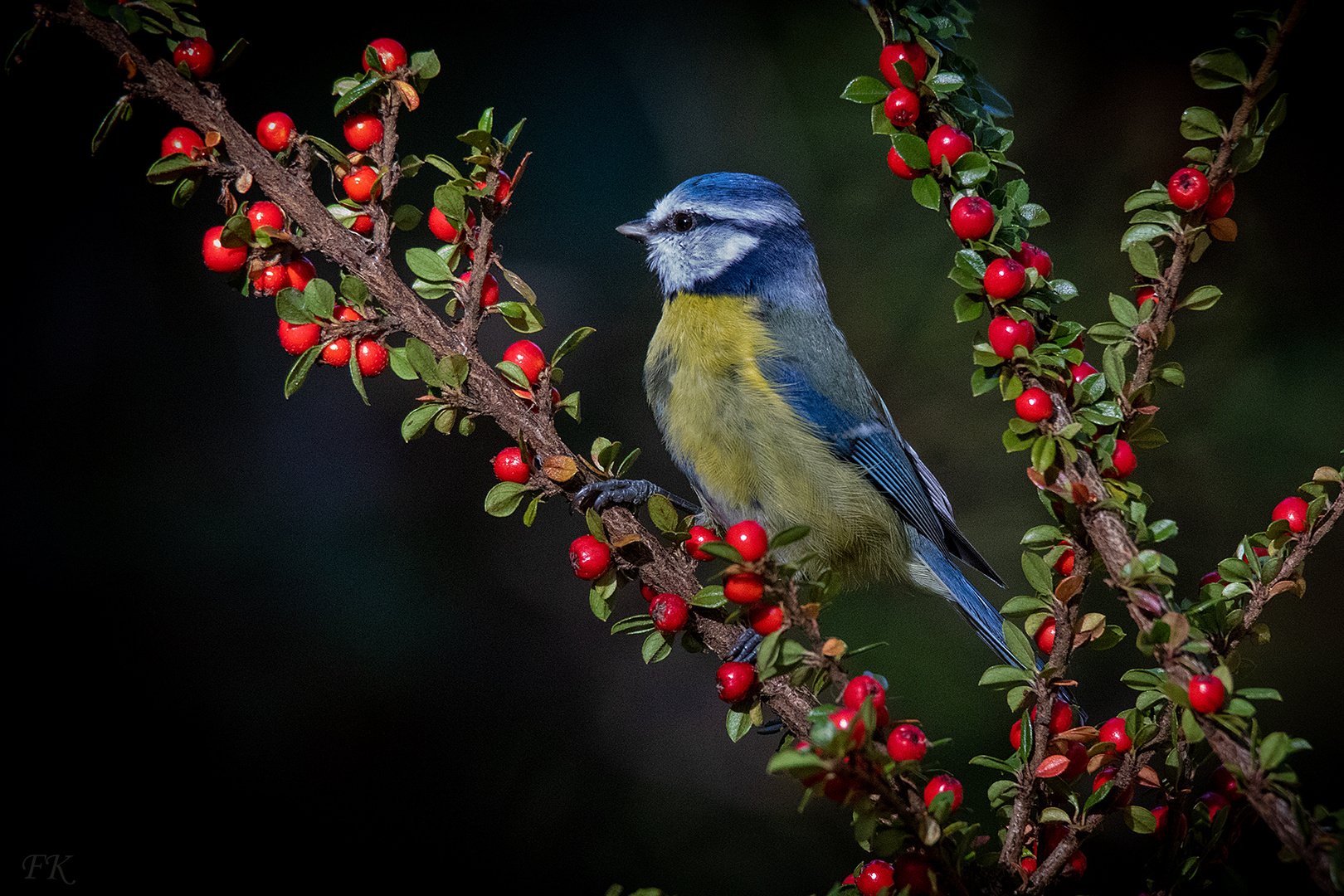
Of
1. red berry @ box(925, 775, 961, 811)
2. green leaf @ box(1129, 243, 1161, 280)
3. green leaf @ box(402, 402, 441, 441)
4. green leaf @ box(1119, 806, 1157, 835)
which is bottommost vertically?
green leaf @ box(1119, 806, 1157, 835)

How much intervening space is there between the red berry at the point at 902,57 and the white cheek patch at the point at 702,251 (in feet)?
1.62

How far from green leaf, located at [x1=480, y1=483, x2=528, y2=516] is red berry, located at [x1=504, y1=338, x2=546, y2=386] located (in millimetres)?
76

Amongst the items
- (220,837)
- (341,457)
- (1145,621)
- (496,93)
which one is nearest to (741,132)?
(496,93)

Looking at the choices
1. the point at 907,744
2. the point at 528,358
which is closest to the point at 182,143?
the point at 528,358

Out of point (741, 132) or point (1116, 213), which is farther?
point (741, 132)

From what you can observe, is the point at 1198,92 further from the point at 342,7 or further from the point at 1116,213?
the point at 342,7

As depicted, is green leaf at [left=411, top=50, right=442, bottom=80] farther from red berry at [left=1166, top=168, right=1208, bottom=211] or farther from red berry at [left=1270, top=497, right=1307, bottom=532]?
red berry at [left=1270, top=497, right=1307, bottom=532]

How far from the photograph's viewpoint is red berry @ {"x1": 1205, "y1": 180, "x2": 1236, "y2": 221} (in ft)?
1.61

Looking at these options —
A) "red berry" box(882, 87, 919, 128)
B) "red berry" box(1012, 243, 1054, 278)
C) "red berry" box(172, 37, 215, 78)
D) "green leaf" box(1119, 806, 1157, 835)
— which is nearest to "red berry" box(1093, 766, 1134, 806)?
"green leaf" box(1119, 806, 1157, 835)

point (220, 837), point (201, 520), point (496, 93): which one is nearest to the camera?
point (220, 837)

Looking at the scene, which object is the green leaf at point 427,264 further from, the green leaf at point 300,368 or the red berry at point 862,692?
the red berry at point 862,692

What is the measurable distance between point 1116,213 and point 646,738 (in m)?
0.91

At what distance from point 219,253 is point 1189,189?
Result: 1.92ft

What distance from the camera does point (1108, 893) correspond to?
95cm
